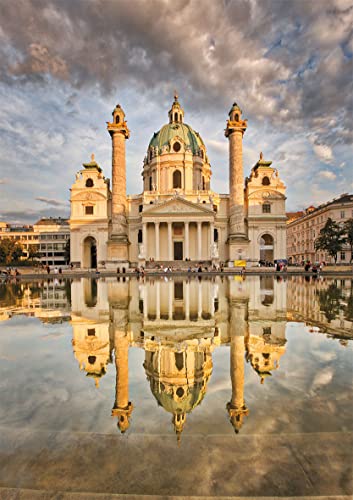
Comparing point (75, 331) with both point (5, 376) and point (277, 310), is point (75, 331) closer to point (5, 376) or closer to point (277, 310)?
point (5, 376)

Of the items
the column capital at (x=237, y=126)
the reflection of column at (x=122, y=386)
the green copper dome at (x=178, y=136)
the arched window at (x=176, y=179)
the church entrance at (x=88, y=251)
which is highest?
the green copper dome at (x=178, y=136)

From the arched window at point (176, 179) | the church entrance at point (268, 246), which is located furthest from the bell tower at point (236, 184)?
the arched window at point (176, 179)

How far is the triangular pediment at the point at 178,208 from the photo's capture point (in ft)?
179

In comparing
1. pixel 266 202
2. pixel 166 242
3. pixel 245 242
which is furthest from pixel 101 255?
pixel 266 202

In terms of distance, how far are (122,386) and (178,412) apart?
125 cm

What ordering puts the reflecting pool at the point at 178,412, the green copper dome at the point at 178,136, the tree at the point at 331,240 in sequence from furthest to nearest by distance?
the green copper dome at the point at 178,136 < the tree at the point at 331,240 < the reflecting pool at the point at 178,412

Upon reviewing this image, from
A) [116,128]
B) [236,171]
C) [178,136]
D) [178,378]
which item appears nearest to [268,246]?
[236,171]

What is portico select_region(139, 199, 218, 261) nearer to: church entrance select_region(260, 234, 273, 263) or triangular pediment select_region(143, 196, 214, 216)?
triangular pediment select_region(143, 196, 214, 216)

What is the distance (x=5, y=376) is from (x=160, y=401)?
9.58ft

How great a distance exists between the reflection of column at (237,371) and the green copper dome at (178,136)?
62.5 m

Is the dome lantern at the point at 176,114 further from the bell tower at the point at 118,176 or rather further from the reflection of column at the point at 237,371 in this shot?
the reflection of column at the point at 237,371

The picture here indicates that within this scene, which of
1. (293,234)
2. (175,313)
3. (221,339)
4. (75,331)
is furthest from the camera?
(293,234)

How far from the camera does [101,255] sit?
59.8m

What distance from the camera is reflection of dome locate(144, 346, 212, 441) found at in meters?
4.00
